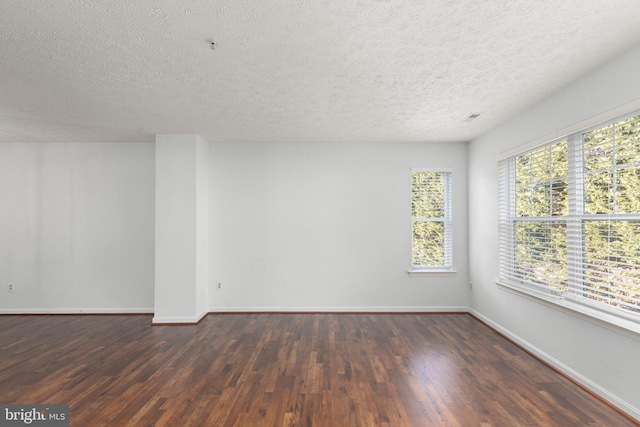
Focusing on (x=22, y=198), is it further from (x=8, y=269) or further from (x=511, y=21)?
(x=511, y=21)

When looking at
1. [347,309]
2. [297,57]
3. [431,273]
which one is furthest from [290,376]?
[431,273]

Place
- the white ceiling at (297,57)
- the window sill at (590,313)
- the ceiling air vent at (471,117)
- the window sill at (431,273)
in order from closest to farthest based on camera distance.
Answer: the white ceiling at (297,57) < the window sill at (590,313) < the ceiling air vent at (471,117) < the window sill at (431,273)

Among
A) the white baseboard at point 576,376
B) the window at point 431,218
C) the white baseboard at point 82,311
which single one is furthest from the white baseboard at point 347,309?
the white baseboard at point 82,311

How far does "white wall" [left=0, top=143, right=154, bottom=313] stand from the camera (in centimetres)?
528

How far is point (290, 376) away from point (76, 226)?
175 inches

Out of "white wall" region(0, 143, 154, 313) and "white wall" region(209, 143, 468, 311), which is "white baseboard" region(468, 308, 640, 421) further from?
"white wall" region(0, 143, 154, 313)

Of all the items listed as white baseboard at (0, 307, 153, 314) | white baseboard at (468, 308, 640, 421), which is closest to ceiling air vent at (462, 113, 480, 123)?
white baseboard at (468, 308, 640, 421)

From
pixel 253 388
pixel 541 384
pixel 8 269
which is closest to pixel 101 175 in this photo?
pixel 8 269

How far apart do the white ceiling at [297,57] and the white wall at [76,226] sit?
125 cm

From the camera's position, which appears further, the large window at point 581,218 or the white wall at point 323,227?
the white wall at point 323,227

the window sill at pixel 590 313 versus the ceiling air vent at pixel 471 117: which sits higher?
the ceiling air vent at pixel 471 117

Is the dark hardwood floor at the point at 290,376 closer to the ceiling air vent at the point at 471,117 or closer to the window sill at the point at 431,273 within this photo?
the window sill at the point at 431,273

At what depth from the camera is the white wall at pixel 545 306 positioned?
2.48 metres

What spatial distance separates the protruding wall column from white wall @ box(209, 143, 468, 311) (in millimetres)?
490
